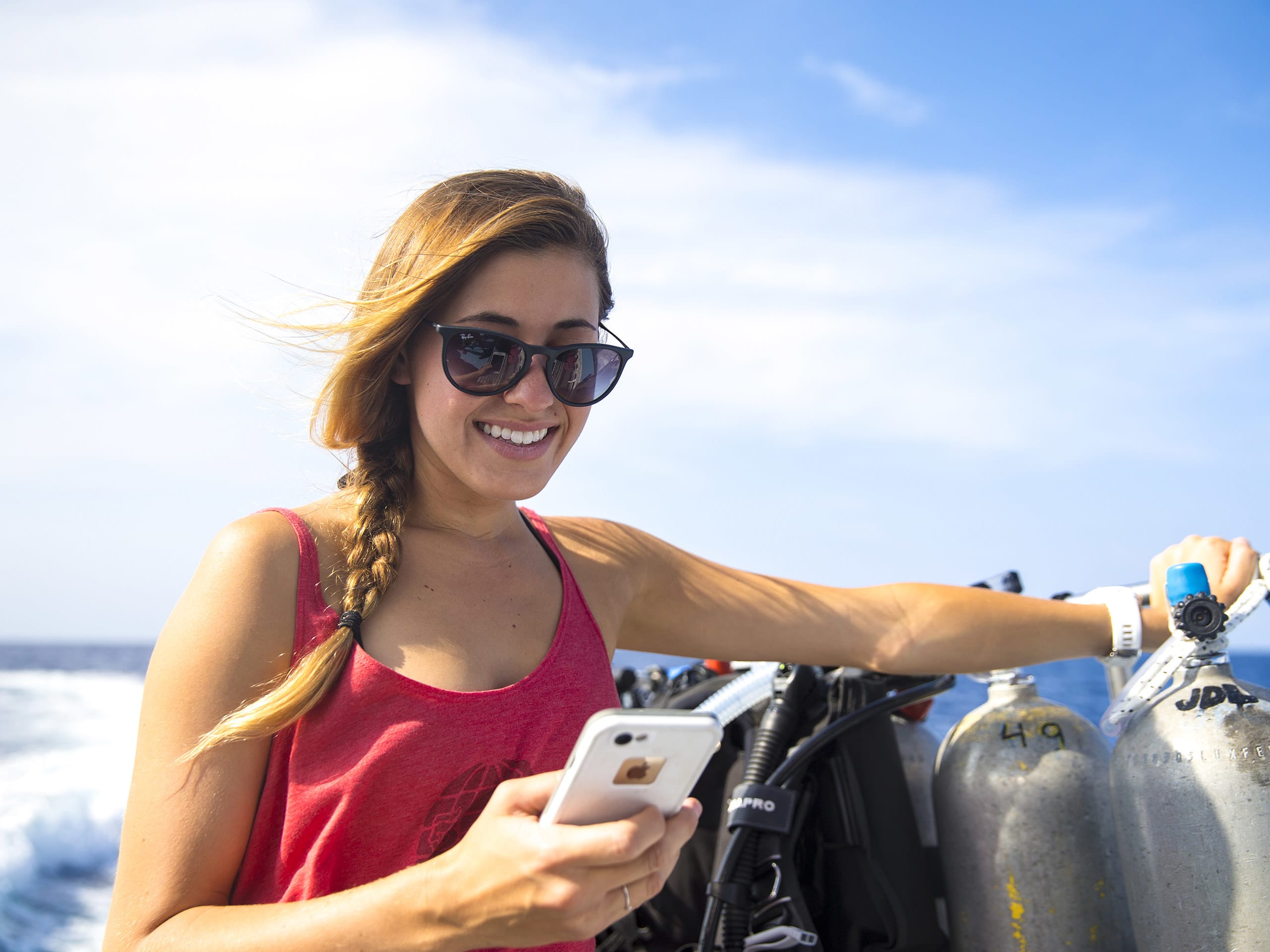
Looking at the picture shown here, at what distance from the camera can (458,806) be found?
1562 mm

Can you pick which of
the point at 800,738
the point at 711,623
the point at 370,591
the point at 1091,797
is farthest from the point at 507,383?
the point at 1091,797

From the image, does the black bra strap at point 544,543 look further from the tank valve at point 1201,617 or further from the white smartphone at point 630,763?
the tank valve at point 1201,617

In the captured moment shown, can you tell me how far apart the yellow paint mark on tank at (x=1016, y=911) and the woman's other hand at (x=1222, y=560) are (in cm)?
72

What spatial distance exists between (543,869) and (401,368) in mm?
1089

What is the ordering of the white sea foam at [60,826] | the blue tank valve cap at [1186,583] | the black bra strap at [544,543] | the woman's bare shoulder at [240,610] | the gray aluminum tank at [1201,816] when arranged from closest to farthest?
1. the woman's bare shoulder at [240,610]
2. the gray aluminum tank at [1201,816]
3. the blue tank valve cap at [1186,583]
4. the black bra strap at [544,543]
5. the white sea foam at [60,826]

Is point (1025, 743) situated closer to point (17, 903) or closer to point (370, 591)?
point (370, 591)

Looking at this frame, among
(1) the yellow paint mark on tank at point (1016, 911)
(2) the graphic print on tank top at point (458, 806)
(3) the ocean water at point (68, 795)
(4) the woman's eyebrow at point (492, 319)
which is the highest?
(4) the woman's eyebrow at point (492, 319)

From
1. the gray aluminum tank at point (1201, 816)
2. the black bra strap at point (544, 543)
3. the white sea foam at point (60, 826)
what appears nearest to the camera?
the gray aluminum tank at point (1201, 816)

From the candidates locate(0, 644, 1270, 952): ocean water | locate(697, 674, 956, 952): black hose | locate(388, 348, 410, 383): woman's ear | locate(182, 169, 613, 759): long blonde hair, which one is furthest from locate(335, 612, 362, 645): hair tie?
locate(0, 644, 1270, 952): ocean water

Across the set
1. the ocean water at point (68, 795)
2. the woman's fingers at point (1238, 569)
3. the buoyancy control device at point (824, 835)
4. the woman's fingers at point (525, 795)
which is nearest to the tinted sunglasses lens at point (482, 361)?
the woman's fingers at point (525, 795)

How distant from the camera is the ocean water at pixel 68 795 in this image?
794cm

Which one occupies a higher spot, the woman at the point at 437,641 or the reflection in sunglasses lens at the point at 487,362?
the reflection in sunglasses lens at the point at 487,362

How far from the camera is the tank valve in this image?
71.5 inches

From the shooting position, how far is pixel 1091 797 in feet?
6.88
